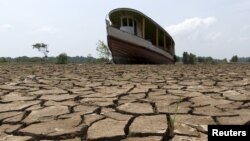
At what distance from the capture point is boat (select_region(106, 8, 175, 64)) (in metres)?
15.7

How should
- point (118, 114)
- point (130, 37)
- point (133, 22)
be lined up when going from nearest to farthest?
point (118, 114) < point (130, 37) < point (133, 22)

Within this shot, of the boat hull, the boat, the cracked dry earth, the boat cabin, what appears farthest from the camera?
the boat cabin

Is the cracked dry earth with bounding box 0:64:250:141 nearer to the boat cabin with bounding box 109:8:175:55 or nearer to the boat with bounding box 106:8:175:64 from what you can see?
the boat with bounding box 106:8:175:64

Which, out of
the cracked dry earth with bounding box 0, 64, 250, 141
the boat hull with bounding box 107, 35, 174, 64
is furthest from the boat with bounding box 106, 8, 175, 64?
the cracked dry earth with bounding box 0, 64, 250, 141

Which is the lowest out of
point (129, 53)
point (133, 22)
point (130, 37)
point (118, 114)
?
point (118, 114)

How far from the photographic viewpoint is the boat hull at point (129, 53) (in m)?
16.0

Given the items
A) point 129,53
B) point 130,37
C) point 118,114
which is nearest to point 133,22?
point 130,37

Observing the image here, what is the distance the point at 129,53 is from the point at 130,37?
1.20 meters

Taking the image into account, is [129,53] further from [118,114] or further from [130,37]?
[118,114]

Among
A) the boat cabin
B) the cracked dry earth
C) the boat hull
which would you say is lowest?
the cracked dry earth

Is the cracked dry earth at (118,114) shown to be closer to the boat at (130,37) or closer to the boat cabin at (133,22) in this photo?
the boat at (130,37)

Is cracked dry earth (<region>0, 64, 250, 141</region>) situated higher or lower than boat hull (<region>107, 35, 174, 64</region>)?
lower

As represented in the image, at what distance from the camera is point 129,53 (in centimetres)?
1644

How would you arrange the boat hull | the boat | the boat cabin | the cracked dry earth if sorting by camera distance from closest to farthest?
the cracked dry earth, the boat, the boat hull, the boat cabin
